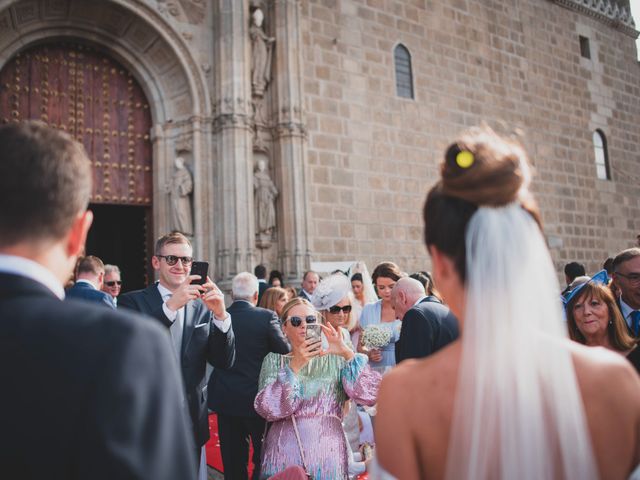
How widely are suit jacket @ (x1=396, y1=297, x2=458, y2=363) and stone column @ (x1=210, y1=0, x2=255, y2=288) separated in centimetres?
683

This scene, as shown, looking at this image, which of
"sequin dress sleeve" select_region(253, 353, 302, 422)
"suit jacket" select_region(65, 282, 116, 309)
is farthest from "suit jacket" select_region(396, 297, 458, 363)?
"suit jacket" select_region(65, 282, 116, 309)

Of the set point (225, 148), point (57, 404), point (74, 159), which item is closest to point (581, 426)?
point (57, 404)

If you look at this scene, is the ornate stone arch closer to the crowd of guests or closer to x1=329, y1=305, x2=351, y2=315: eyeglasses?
x1=329, y1=305, x2=351, y2=315: eyeglasses

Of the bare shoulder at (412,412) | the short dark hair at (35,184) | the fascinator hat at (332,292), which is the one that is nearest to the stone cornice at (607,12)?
the fascinator hat at (332,292)

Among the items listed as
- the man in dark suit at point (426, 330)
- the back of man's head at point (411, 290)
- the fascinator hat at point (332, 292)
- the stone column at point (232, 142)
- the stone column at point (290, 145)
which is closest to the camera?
the man in dark suit at point (426, 330)

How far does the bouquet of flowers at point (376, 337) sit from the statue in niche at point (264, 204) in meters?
6.18

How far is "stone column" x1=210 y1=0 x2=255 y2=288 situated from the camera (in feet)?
35.8

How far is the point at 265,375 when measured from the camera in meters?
3.73

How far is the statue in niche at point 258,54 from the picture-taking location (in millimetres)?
11781

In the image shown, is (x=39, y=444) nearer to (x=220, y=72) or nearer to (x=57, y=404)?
(x=57, y=404)

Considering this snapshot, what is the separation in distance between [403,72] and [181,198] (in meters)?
6.87

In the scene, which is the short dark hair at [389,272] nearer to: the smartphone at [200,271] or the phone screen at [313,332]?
the phone screen at [313,332]

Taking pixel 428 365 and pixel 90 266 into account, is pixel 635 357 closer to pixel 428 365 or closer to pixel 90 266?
pixel 428 365

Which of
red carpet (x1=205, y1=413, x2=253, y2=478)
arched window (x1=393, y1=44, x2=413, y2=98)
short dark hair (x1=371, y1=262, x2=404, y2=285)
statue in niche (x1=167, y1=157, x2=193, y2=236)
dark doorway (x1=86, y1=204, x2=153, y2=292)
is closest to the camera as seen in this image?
short dark hair (x1=371, y1=262, x2=404, y2=285)
